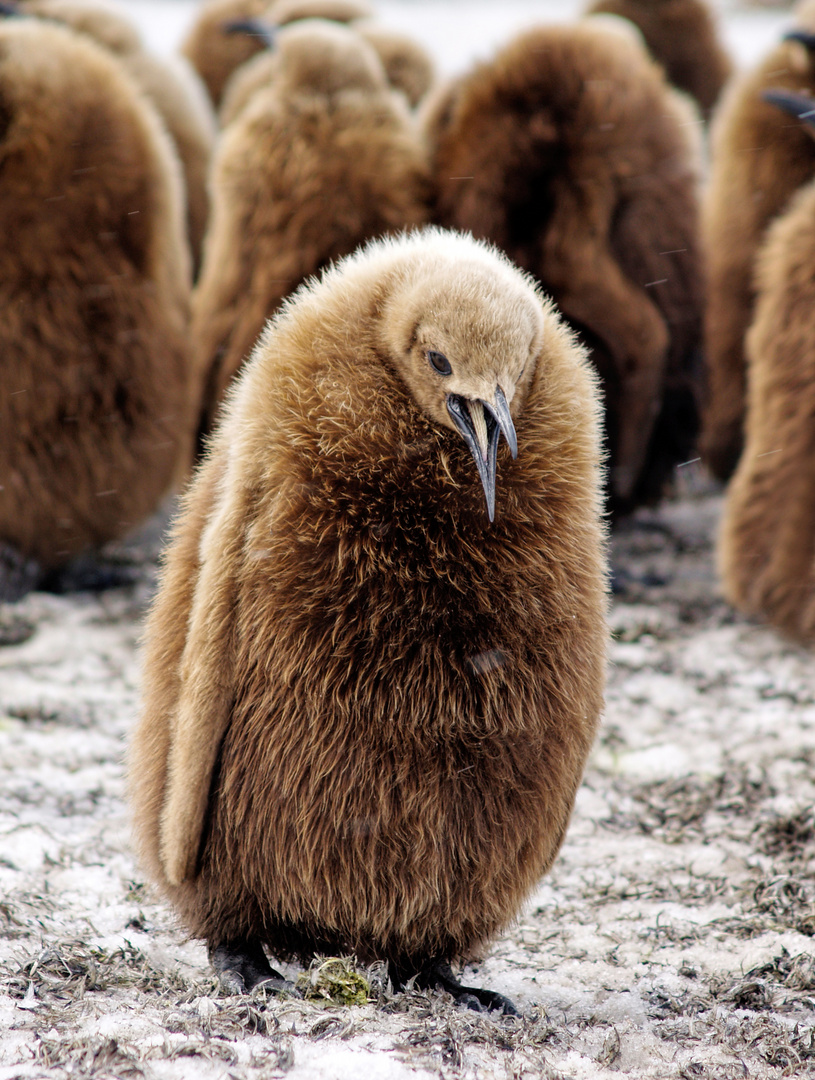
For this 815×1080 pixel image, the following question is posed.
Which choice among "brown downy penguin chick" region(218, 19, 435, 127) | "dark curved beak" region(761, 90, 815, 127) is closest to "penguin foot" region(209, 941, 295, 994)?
"dark curved beak" region(761, 90, 815, 127)

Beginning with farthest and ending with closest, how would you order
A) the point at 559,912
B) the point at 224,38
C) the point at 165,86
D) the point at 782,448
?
the point at 224,38 → the point at 165,86 → the point at 782,448 → the point at 559,912

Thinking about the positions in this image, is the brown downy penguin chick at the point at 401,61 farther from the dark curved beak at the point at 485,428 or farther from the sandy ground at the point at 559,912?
the dark curved beak at the point at 485,428

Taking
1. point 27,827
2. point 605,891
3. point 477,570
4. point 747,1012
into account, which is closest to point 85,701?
point 27,827

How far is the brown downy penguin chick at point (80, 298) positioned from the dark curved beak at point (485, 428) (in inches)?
84.4

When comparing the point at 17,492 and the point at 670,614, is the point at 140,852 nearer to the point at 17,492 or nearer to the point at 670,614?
the point at 17,492

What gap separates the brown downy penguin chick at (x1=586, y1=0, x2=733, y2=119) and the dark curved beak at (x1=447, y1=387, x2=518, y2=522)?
4880mm

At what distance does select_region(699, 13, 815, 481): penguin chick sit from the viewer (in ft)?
12.8

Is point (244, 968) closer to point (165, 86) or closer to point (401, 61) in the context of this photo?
point (165, 86)

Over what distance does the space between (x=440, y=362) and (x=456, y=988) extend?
0.98 m

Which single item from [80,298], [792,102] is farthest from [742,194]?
[80,298]

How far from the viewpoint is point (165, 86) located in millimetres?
4758

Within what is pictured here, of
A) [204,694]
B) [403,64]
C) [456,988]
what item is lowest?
[456,988]

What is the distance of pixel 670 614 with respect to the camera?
373 cm

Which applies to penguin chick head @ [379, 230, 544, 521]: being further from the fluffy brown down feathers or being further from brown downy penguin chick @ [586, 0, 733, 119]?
brown downy penguin chick @ [586, 0, 733, 119]
